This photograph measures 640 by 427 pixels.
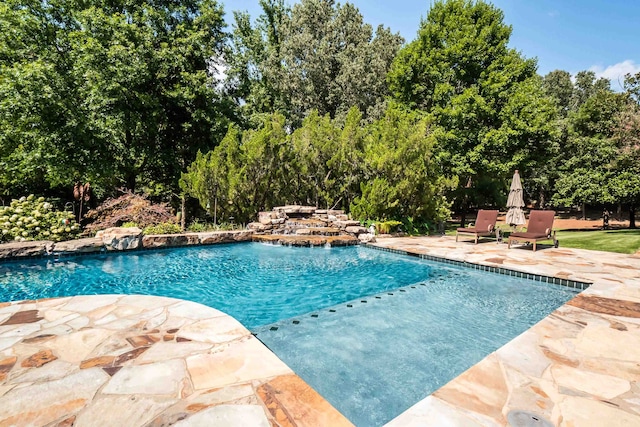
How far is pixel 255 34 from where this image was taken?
24047 millimetres

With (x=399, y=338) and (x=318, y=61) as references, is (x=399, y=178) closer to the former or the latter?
(x=399, y=338)

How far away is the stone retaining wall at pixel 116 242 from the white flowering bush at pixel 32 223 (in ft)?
2.77

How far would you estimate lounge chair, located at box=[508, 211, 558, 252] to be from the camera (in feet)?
30.1

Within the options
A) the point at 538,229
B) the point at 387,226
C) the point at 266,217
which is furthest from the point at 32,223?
the point at 538,229

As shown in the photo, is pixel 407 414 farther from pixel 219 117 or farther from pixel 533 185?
pixel 533 185

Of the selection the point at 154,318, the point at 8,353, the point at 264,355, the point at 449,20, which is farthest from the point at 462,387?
the point at 449,20

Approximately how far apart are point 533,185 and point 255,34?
101 ft

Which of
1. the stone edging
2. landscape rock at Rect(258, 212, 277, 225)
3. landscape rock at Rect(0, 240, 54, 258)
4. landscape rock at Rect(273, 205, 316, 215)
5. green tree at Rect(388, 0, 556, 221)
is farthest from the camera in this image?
green tree at Rect(388, 0, 556, 221)

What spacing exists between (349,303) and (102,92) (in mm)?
14383

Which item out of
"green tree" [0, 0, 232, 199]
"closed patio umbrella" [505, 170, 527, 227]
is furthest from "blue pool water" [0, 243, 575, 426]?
"green tree" [0, 0, 232, 199]

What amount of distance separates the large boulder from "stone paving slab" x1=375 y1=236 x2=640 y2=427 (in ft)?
33.5

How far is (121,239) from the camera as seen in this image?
9492 millimetres

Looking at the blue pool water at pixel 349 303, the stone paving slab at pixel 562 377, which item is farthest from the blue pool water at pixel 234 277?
the stone paving slab at pixel 562 377

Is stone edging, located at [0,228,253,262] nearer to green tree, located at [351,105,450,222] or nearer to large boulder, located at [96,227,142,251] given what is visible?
large boulder, located at [96,227,142,251]
